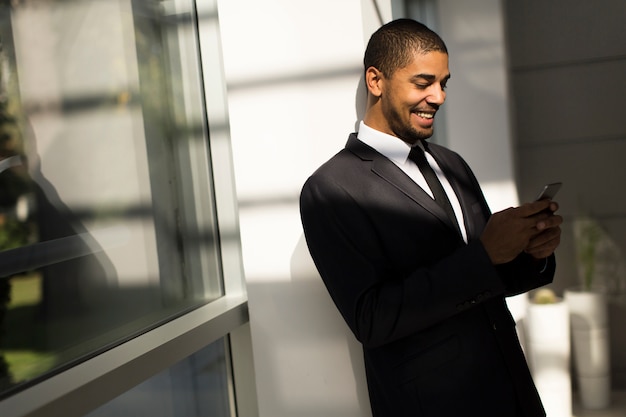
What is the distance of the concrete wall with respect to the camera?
5.19m

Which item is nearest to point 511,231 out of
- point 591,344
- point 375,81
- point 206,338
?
point 375,81

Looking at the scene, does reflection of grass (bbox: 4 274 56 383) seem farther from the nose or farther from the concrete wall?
the concrete wall

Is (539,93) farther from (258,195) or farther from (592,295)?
(258,195)

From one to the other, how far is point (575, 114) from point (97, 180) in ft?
14.2

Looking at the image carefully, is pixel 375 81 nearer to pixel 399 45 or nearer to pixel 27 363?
pixel 399 45

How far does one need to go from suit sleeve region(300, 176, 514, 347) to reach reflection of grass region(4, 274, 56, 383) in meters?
0.67

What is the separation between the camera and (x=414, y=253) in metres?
1.74

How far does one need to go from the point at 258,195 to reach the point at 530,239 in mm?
822

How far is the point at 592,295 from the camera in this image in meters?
4.84

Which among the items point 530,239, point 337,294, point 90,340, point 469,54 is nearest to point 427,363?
point 337,294

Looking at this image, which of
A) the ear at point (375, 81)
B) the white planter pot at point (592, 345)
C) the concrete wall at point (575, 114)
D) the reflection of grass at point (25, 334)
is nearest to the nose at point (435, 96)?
the ear at point (375, 81)

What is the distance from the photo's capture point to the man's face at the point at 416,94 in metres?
1.82

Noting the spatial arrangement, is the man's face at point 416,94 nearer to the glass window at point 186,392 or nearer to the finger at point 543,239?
the finger at point 543,239

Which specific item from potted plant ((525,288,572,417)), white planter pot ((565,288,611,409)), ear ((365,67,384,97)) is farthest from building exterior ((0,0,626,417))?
white planter pot ((565,288,611,409))
